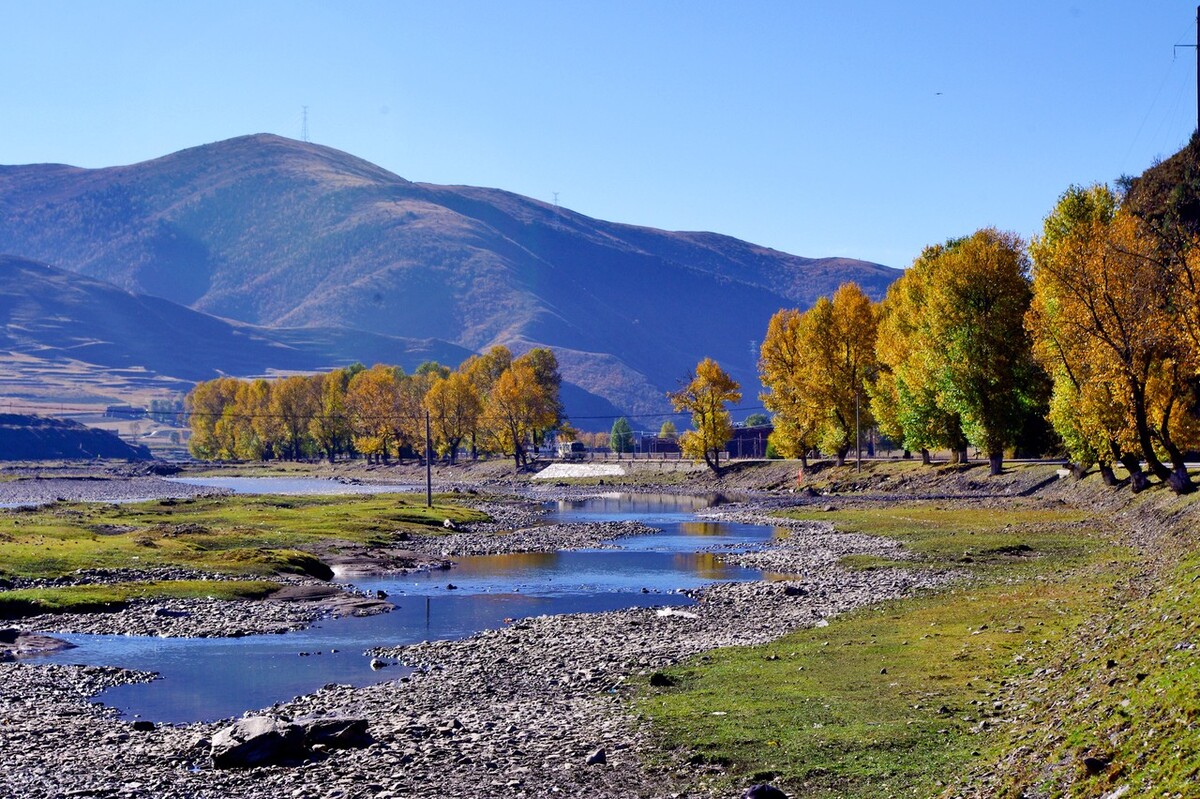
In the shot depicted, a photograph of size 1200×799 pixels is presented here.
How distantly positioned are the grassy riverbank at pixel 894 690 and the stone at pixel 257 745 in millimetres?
7661

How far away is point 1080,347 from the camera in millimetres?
62656

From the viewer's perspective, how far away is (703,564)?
6366 cm

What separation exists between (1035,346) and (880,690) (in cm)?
5108

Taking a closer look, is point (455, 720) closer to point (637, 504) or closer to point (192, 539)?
point (192, 539)

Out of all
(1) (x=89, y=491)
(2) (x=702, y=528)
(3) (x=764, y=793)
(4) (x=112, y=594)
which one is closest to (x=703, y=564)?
(2) (x=702, y=528)

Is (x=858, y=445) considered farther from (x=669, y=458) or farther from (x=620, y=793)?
(x=620, y=793)

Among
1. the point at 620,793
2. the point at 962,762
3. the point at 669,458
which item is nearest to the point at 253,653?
the point at 620,793

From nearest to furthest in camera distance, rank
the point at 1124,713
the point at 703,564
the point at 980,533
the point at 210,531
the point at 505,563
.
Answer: the point at 1124,713, the point at 703,564, the point at 980,533, the point at 505,563, the point at 210,531

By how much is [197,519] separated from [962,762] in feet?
262

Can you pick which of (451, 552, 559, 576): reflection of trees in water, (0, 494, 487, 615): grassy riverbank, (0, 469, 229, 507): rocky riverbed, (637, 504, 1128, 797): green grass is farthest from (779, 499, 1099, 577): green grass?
(0, 469, 229, 507): rocky riverbed

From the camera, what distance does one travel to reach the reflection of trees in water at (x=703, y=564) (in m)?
58.5

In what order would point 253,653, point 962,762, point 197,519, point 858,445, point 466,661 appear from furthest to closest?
point 858,445 < point 197,519 < point 253,653 < point 466,661 < point 962,762

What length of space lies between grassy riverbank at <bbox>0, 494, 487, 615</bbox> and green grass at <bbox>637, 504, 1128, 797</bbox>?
27.6m

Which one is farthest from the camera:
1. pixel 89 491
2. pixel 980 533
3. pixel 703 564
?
pixel 89 491
